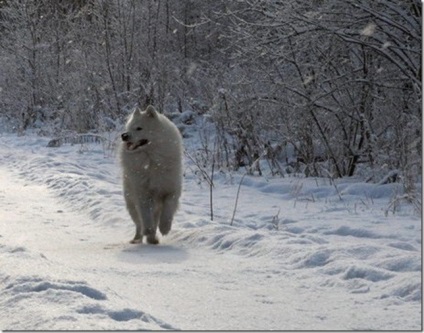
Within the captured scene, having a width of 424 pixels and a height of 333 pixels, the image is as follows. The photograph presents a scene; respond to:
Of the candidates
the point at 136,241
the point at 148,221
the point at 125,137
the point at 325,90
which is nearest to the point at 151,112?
the point at 125,137

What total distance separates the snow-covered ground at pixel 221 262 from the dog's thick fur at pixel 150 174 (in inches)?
10.2

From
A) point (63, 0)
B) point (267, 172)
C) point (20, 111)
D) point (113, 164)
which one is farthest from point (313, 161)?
point (63, 0)

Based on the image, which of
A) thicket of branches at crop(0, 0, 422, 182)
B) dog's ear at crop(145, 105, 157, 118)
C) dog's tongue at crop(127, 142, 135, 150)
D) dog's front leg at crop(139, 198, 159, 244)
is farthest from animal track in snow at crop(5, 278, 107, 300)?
thicket of branches at crop(0, 0, 422, 182)

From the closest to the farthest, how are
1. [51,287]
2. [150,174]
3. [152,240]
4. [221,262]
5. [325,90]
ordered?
[51,287], [221,262], [152,240], [150,174], [325,90]

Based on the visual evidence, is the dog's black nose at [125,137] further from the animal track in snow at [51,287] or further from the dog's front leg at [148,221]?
the animal track in snow at [51,287]

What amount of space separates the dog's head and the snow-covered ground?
939mm

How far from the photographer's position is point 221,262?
5.77 meters

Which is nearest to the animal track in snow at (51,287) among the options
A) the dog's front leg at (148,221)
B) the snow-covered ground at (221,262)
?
the snow-covered ground at (221,262)

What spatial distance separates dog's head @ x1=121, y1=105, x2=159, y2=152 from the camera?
7320 mm

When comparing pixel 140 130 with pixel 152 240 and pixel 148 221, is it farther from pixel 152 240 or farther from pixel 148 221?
pixel 152 240

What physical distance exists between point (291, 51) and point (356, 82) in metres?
1.30

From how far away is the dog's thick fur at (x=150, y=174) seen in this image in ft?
23.4

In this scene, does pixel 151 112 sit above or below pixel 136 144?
above

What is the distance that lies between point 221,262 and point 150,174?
171 cm
